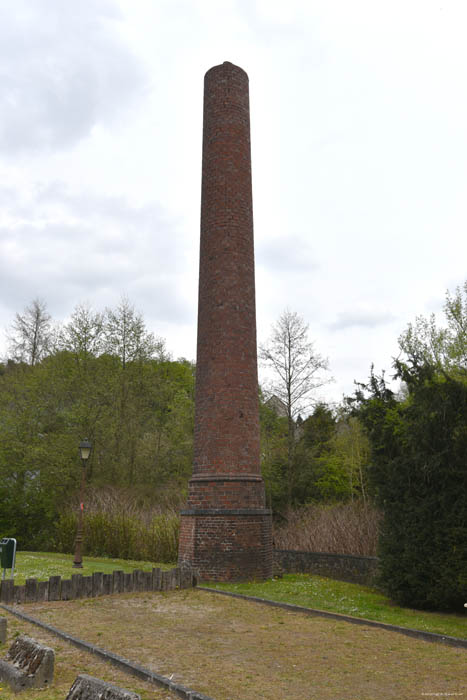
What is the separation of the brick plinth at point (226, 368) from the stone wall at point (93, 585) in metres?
1.14

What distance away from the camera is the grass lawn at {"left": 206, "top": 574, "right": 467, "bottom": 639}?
28.8 feet

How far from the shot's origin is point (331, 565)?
1466cm

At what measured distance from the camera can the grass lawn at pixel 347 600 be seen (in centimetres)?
877

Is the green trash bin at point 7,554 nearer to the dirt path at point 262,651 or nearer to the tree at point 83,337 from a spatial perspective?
the dirt path at point 262,651

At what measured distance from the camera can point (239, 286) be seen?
46.5 feet

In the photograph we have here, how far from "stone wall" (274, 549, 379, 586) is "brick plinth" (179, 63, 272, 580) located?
2093 millimetres

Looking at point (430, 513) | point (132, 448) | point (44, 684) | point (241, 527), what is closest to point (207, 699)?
point (44, 684)

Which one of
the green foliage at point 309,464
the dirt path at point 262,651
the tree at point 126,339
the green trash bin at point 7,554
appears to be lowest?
the dirt path at point 262,651

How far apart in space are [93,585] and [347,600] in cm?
466

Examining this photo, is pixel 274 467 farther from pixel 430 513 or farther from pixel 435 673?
pixel 435 673

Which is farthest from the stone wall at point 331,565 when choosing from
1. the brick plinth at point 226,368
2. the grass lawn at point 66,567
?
the grass lawn at point 66,567

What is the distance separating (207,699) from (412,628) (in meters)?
4.52

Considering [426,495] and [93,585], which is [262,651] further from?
[93,585]

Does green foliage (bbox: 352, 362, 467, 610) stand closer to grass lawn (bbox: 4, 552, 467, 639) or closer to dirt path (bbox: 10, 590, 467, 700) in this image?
grass lawn (bbox: 4, 552, 467, 639)
